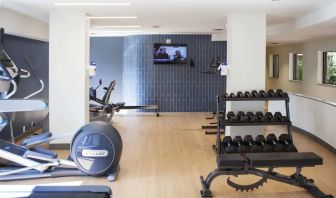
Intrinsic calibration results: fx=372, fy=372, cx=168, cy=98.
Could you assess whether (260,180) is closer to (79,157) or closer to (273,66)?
(79,157)

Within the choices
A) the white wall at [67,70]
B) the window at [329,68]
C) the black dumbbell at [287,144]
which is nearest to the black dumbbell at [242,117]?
the black dumbbell at [287,144]

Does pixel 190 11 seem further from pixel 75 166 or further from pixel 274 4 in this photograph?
pixel 75 166

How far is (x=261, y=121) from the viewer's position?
16.9 ft

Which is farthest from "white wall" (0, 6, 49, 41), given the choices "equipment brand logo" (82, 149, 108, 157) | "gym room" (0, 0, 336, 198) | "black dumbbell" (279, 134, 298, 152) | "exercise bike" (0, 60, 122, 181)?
"black dumbbell" (279, 134, 298, 152)

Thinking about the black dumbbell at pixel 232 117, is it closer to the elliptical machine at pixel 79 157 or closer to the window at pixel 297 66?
the elliptical machine at pixel 79 157

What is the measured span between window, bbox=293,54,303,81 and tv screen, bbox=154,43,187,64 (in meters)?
3.34

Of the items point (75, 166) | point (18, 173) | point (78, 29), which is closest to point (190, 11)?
point (78, 29)

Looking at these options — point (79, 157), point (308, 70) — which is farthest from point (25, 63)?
point (308, 70)

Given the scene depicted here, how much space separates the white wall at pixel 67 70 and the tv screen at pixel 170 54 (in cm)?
449

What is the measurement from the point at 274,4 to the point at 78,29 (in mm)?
2855

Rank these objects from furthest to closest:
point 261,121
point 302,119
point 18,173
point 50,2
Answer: point 302,119 → point 261,121 → point 50,2 → point 18,173

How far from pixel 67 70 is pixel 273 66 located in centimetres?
894

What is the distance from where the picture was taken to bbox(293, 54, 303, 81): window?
10.6 metres

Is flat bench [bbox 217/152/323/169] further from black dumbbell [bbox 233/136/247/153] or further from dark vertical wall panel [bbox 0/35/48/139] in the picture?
dark vertical wall panel [bbox 0/35/48/139]
